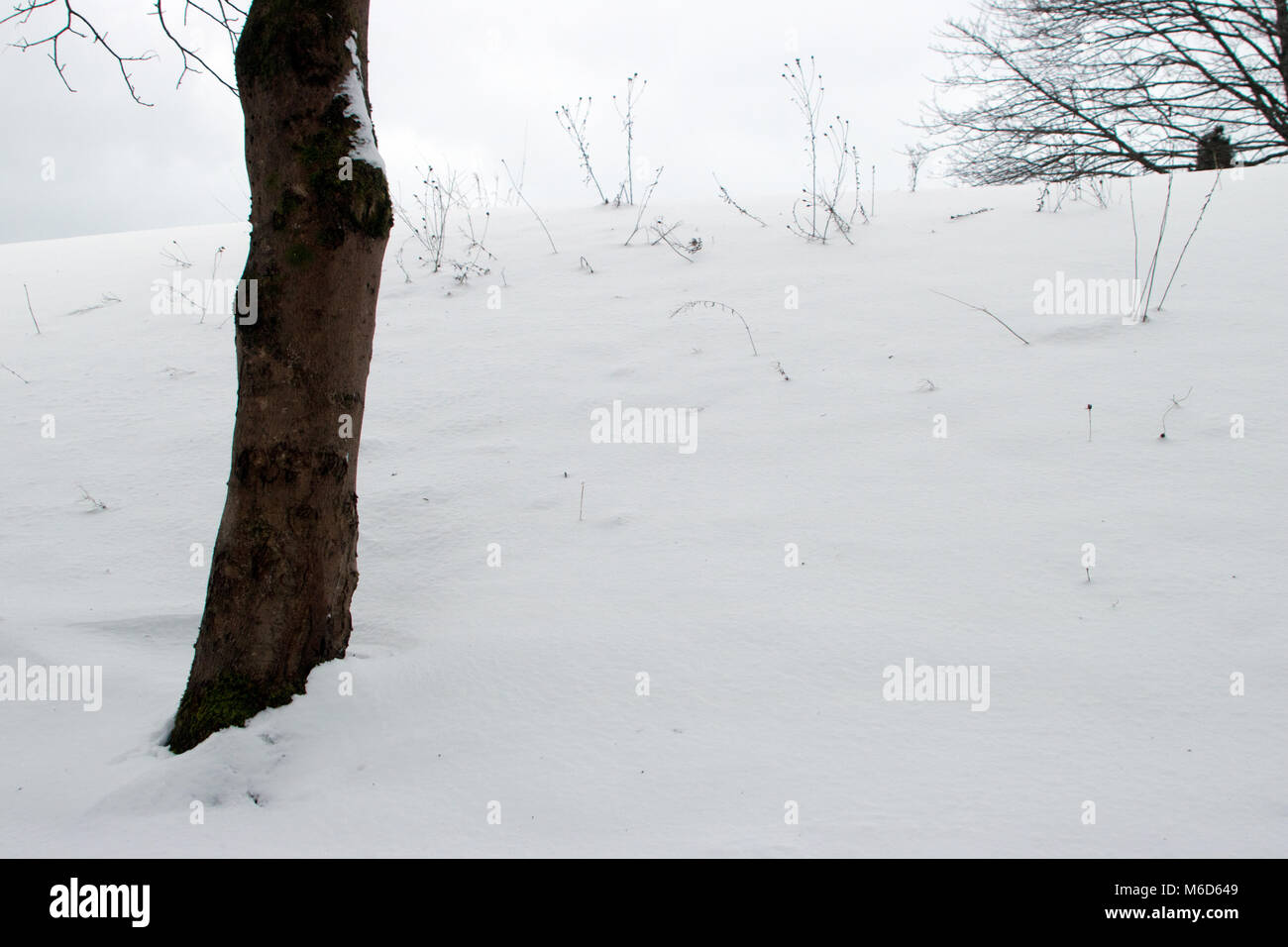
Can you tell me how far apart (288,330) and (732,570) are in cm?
154

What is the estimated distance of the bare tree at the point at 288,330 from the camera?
7.65ft

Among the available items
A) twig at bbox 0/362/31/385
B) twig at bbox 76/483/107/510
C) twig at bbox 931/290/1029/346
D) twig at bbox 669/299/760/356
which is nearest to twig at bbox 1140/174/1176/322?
twig at bbox 931/290/1029/346

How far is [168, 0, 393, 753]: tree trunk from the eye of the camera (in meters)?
2.33

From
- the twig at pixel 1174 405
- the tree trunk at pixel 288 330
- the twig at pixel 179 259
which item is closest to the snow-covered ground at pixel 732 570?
the twig at pixel 1174 405

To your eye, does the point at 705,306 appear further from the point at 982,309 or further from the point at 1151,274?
the point at 1151,274

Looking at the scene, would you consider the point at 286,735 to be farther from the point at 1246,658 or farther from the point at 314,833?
the point at 1246,658

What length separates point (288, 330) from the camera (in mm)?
2350

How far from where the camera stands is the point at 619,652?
262 centimetres

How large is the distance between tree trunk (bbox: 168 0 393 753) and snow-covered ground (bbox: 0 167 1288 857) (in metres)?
0.22

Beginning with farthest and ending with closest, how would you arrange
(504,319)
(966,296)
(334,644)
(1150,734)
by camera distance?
(504,319)
(966,296)
(334,644)
(1150,734)

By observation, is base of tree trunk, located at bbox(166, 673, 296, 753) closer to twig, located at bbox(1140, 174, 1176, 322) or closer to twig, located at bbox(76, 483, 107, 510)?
twig, located at bbox(76, 483, 107, 510)

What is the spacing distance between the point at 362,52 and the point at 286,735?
6.13ft

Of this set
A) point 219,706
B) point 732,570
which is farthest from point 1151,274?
point 219,706
